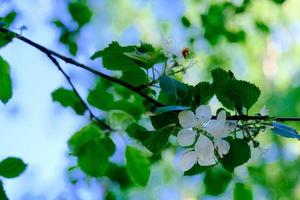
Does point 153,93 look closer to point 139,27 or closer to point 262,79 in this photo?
point 139,27

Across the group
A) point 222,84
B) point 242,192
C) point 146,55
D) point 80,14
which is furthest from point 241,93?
point 80,14

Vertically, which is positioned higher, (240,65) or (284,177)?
(240,65)

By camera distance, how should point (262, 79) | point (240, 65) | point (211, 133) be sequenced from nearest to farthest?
1. point (211, 133)
2. point (240, 65)
3. point (262, 79)

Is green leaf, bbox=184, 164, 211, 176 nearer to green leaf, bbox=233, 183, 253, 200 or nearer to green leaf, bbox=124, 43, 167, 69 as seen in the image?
green leaf, bbox=124, 43, 167, 69

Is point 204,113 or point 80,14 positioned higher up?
point 80,14

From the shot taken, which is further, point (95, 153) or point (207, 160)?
point (95, 153)

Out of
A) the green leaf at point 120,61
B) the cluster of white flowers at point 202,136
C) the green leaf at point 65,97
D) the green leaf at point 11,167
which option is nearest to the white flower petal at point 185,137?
the cluster of white flowers at point 202,136

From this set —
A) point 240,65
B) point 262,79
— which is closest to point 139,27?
point 240,65

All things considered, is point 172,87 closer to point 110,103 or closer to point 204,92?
point 204,92
